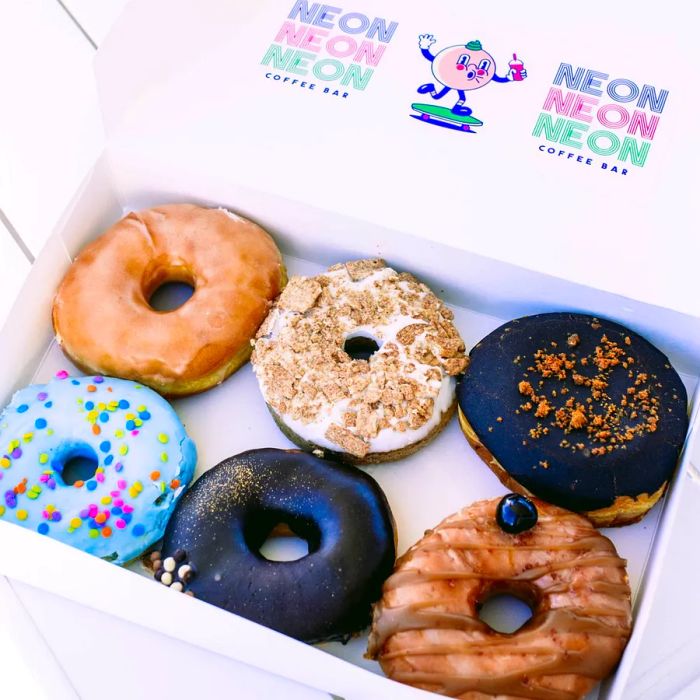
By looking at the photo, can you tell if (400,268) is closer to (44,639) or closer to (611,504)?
(611,504)

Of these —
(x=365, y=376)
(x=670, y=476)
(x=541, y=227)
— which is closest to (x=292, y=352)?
(x=365, y=376)

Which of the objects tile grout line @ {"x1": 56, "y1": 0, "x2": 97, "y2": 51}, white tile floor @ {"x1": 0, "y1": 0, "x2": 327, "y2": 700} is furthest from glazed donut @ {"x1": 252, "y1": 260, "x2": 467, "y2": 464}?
tile grout line @ {"x1": 56, "y1": 0, "x2": 97, "y2": 51}

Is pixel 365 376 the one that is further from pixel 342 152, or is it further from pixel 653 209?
pixel 653 209

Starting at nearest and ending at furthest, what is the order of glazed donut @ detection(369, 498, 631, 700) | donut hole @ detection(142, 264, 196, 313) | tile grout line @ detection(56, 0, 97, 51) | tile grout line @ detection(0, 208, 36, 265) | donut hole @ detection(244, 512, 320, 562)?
glazed donut @ detection(369, 498, 631, 700)
donut hole @ detection(244, 512, 320, 562)
donut hole @ detection(142, 264, 196, 313)
tile grout line @ detection(0, 208, 36, 265)
tile grout line @ detection(56, 0, 97, 51)

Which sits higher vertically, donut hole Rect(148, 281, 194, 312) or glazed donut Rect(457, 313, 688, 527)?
donut hole Rect(148, 281, 194, 312)

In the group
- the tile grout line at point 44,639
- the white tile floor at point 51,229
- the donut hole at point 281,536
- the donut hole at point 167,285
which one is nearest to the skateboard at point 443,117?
the donut hole at point 167,285

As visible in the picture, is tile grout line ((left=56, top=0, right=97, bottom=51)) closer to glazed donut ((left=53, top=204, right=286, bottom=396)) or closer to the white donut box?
the white donut box

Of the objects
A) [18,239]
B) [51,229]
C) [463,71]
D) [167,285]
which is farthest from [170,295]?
[463,71]
